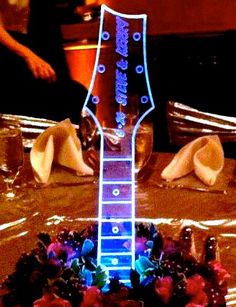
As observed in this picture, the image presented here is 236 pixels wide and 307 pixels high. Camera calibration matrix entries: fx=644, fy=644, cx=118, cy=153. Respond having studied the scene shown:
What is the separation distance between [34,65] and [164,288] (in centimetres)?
241

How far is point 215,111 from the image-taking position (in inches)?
88.6

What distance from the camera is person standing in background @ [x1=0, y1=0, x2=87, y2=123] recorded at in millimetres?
3000

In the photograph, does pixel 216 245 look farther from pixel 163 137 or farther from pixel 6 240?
pixel 163 137

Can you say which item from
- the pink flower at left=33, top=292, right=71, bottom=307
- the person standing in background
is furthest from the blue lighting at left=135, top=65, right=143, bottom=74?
the person standing in background

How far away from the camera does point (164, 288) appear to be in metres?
0.65

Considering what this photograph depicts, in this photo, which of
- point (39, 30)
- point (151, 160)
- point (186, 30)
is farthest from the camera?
point (186, 30)

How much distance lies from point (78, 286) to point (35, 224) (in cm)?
44

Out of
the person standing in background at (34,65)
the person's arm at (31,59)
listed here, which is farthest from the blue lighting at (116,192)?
the person's arm at (31,59)

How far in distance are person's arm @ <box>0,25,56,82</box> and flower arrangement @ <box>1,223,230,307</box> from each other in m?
2.25

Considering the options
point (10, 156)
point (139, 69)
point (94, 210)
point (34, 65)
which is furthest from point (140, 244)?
point (34, 65)

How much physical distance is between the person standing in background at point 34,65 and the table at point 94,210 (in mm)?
1568

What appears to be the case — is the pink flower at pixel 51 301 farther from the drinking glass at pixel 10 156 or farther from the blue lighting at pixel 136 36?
the drinking glass at pixel 10 156

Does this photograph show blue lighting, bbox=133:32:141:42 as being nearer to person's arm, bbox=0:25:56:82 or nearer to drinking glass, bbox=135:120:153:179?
drinking glass, bbox=135:120:153:179

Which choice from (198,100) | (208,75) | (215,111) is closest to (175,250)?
(215,111)
